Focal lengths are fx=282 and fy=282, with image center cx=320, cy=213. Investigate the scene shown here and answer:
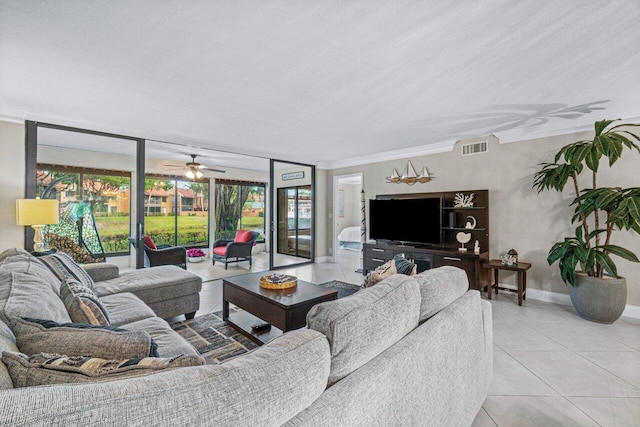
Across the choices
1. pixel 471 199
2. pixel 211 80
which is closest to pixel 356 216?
pixel 471 199

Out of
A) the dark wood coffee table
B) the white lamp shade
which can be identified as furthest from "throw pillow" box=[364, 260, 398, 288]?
the white lamp shade

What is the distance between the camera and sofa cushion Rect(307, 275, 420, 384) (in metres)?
0.96

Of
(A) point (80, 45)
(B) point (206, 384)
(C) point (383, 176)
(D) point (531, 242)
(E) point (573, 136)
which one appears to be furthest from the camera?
(C) point (383, 176)

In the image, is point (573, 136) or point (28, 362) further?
point (573, 136)

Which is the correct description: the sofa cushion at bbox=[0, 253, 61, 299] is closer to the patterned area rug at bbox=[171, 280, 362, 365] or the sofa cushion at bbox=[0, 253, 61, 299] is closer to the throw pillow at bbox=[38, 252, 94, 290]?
the throw pillow at bbox=[38, 252, 94, 290]

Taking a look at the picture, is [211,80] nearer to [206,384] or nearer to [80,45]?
[80,45]

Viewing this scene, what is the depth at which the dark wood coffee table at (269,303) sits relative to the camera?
2467 millimetres

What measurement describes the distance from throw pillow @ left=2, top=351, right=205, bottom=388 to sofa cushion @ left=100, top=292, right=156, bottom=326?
149cm

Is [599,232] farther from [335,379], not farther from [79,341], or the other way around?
[79,341]

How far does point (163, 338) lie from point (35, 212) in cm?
261

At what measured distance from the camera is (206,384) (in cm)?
66

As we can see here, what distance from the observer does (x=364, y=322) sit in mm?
1050

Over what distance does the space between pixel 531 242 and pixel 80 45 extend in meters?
5.31

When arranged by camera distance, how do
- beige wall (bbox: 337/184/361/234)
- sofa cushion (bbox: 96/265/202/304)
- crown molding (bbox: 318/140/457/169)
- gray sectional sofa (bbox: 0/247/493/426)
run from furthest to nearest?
beige wall (bbox: 337/184/361/234)
crown molding (bbox: 318/140/457/169)
sofa cushion (bbox: 96/265/202/304)
gray sectional sofa (bbox: 0/247/493/426)
